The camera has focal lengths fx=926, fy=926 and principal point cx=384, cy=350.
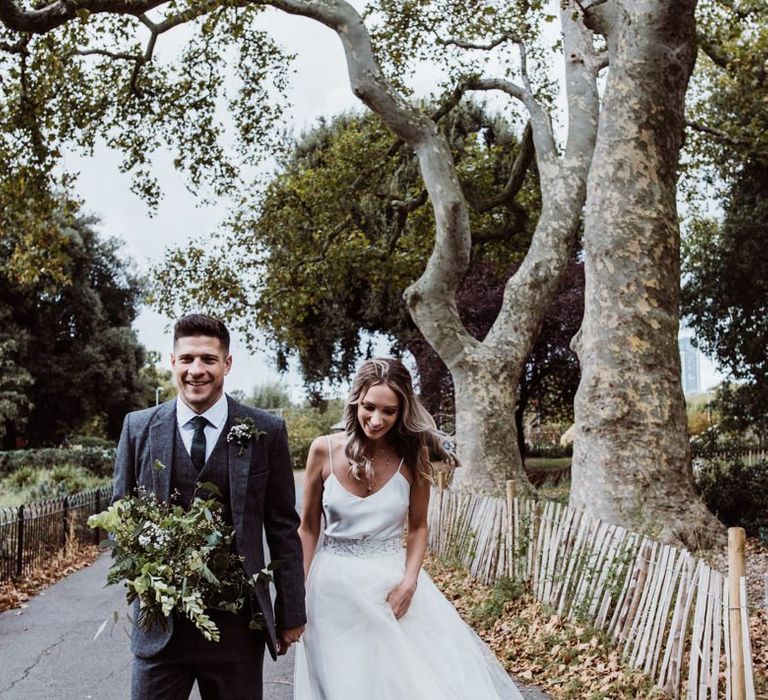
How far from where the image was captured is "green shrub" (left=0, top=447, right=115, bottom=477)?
81.6ft

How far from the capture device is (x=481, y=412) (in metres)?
15.1

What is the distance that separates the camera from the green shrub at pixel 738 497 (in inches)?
565

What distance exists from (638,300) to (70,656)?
20.6ft

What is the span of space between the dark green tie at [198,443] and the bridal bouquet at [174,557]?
14 centimetres

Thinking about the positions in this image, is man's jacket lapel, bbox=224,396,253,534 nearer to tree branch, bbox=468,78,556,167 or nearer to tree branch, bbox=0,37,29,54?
tree branch, bbox=468,78,556,167

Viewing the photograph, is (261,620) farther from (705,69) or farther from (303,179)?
(705,69)

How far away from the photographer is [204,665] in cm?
338


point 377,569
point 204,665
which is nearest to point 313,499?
point 377,569

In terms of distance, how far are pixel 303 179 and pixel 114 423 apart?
2466 cm

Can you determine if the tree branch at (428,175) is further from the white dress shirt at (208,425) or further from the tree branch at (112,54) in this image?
the white dress shirt at (208,425)

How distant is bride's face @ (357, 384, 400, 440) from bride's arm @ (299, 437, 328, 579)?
1.02 feet

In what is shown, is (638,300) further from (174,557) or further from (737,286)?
(737,286)

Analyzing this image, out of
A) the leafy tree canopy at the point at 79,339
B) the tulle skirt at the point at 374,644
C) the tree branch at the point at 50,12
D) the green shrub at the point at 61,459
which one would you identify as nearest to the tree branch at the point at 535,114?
the tree branch at the point at 50,12

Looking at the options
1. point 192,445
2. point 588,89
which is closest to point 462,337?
point 588,89
